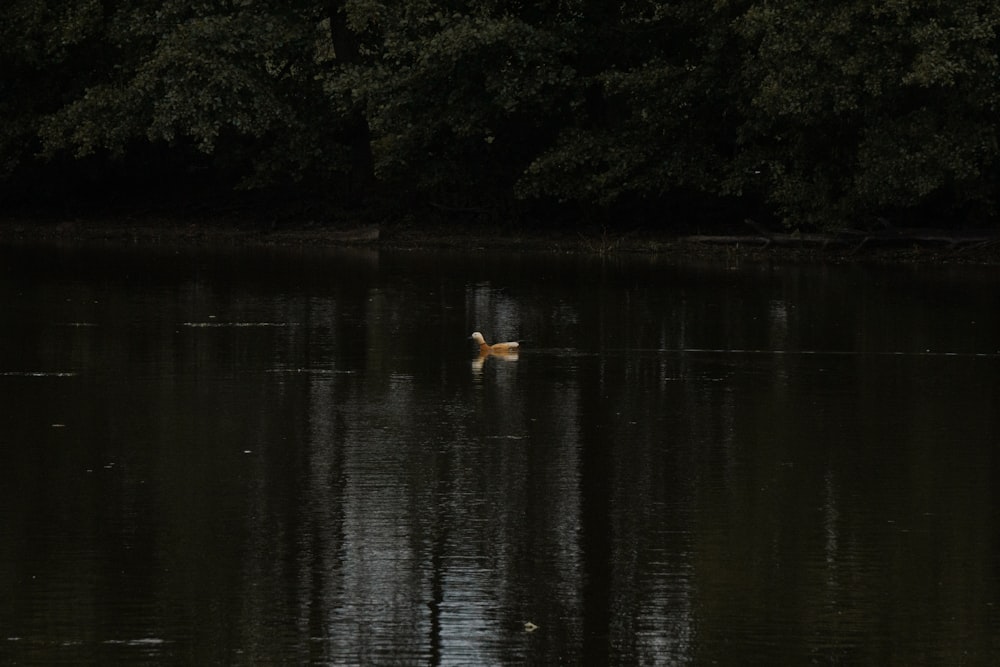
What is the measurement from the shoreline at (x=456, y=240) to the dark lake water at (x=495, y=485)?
9321 millimetres

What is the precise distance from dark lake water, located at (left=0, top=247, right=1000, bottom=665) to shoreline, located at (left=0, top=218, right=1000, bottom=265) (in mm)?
9321

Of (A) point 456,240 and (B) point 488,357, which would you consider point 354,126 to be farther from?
(B) point 488,357

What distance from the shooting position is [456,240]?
33.8m

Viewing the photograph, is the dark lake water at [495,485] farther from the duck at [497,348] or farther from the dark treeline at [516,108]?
the dark treeline at [516,108]

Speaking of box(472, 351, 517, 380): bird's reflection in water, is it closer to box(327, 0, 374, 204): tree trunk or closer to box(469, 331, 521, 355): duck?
box(469, 331, 521, 355): duck

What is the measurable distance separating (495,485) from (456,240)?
878 inches

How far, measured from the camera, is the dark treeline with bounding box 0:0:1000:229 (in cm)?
2928

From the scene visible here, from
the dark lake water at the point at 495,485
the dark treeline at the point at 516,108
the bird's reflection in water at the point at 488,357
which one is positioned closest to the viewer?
the dark lake water at the point at 495,485

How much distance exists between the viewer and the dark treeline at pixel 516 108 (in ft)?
96.1

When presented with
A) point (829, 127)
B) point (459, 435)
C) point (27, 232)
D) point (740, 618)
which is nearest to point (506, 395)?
point (459, 435)

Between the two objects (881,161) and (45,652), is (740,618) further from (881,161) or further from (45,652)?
(881,161)

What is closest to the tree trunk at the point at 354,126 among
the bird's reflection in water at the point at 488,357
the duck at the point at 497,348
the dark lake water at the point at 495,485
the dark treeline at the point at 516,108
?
the dark treeline at the point at 516,108

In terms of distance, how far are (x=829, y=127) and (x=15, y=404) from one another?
66.5 ft

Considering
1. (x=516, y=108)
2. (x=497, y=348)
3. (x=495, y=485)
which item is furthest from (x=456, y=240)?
(x=495, y=485)
